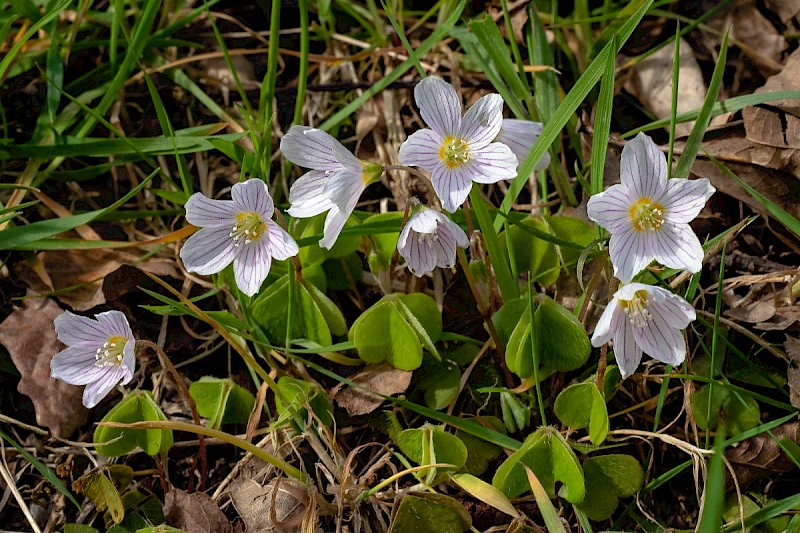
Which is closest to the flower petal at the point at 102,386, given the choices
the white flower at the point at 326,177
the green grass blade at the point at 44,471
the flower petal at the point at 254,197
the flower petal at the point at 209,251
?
the green grass blade at the point at 44,471

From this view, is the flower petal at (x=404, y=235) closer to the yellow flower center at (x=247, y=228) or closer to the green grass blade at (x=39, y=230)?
the yellow flower center at (x=247, y=228)

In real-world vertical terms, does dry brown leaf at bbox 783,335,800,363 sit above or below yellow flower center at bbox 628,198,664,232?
below

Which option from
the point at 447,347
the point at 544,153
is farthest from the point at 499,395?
the point at 544,153

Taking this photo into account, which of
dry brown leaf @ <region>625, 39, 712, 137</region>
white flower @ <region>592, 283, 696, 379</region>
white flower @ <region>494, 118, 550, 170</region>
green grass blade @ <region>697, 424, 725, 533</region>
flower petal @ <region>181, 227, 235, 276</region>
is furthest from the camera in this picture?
dry brown leaf @ <region>625, 39, 712, 137</region>

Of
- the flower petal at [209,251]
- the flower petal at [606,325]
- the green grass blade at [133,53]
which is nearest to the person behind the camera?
the flower petal at [606,325]

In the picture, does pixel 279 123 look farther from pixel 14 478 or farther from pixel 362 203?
pixel 14 478

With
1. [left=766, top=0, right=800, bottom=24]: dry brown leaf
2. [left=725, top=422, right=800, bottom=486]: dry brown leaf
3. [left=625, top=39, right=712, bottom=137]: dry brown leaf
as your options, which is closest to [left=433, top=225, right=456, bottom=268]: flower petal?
[left=725, top=422, right=800, bottom=486]: dry brown leaf

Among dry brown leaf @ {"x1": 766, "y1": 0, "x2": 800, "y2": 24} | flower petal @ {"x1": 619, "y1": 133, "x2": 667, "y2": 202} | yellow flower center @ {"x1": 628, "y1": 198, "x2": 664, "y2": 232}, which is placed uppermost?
dry brown leaf @ {"x1": 766, "y1": 0, "x2": 800, "y2": 24}

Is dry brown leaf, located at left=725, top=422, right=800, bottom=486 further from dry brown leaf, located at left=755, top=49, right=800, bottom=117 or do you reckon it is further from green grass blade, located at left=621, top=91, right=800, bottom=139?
dry brown leaf, located at left=755, top=49, right=800, bottom=117
